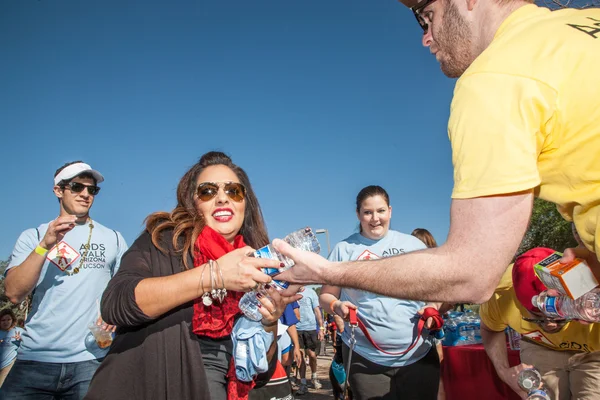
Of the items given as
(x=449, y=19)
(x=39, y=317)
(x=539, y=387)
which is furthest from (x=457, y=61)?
(x=39, y=317)

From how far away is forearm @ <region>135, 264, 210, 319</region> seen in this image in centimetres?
226

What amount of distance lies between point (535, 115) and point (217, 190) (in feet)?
7.31

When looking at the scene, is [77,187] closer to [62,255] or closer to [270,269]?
[62,255]

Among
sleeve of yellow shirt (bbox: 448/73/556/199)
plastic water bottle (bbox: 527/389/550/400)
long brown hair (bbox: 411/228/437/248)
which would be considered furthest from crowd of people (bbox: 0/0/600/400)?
long brown hair (bbox: 411/228/437/248)

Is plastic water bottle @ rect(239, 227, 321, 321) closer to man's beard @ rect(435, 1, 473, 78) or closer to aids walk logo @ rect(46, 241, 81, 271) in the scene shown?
man's beard @ rect(435, 1, 473, 78)

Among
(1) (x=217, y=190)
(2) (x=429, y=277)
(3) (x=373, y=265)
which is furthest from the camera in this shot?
(1) (x=217, y=190)

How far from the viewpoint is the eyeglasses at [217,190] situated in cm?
312

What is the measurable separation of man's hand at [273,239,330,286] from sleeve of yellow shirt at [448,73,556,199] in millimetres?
742

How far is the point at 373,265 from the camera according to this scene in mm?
1771

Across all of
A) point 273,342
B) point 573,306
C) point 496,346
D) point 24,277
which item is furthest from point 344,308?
point 24,277

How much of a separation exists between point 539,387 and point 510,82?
100 inches

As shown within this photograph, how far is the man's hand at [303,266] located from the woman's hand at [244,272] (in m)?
0.19

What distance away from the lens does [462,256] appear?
1.53 meters

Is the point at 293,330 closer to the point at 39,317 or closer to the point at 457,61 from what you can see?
the point at 39,317
